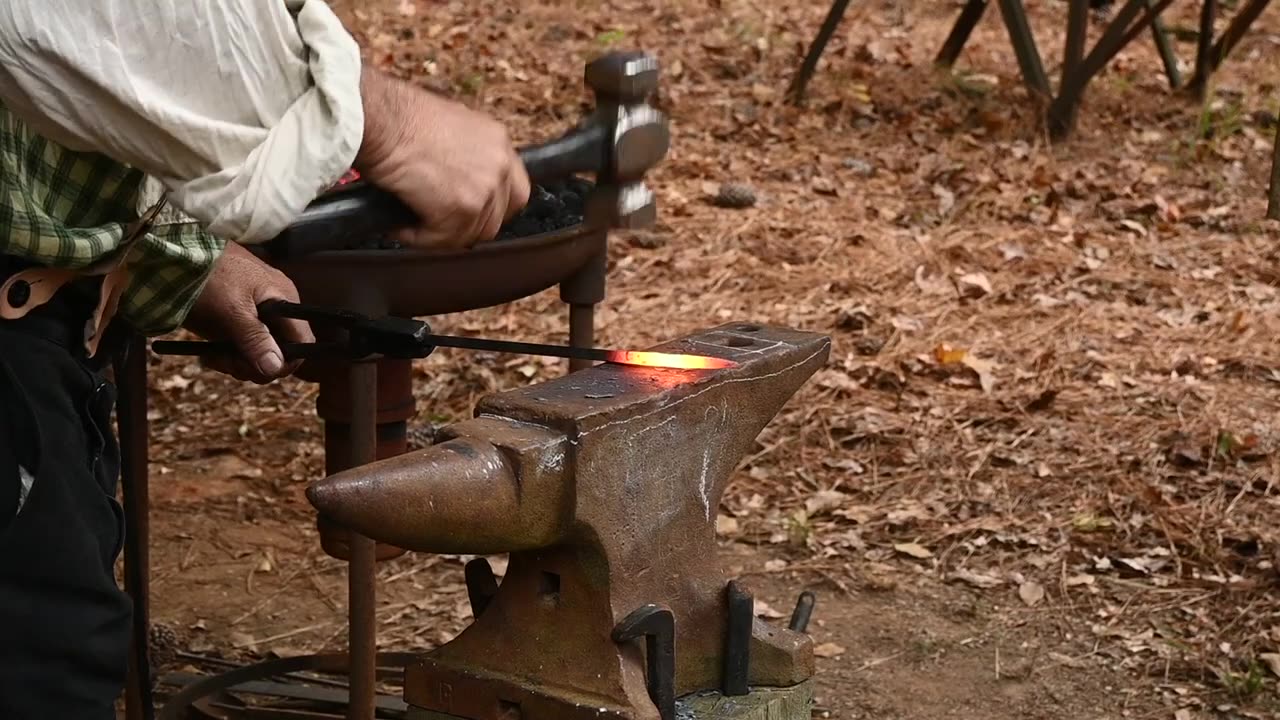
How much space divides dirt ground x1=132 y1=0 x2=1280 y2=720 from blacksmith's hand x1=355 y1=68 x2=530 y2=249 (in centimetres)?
213

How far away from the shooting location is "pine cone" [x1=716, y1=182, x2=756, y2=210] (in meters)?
6.51

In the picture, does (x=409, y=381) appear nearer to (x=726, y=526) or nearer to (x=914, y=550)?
(x=726, y=526)

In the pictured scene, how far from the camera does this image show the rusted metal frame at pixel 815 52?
293 inches

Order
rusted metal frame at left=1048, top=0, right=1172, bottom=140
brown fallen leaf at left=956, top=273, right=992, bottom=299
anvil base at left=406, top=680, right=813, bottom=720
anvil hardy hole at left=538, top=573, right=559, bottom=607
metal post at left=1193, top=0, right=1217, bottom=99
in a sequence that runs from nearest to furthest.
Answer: anvil hardy hole at left=538, top=573, right=559, bottom=607 → anvil base at left=406, top=680, right=813, bottom=720 → brown fallen leaf at left=956, top=273, right=992, bottom=299 → rusted metal frame at left=1048, top=0, right=1172, bottom=140 → metal post at left=1193, top=0, right=1217, bottom=99

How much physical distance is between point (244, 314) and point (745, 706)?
37.0 inches

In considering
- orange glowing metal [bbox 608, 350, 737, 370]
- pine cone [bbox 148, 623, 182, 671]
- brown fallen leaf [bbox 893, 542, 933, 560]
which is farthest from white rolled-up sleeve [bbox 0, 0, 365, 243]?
brown fallen leaf [bbox 893, 542, 933, 560]

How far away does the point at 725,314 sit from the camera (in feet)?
18.0

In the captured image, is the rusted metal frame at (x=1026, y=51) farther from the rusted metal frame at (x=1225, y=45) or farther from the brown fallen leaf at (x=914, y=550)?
the brown fallen leaf at (x=914, y=550)

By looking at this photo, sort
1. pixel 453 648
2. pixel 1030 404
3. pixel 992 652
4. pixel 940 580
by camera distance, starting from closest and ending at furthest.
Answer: pixel 453 648
pixel 992 652
pixel 940 580
pixel 1030 404

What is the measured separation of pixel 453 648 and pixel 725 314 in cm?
344

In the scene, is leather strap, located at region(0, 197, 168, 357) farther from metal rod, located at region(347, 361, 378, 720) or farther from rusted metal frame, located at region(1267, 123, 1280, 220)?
rusted metal frame, located at region(1267, 123, 1280, 220)

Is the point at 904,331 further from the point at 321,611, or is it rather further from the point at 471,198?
the point at 471,198

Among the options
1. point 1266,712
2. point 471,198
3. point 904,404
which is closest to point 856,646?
point 1266,712

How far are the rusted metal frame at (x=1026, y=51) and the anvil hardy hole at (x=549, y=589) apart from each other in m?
5.96
